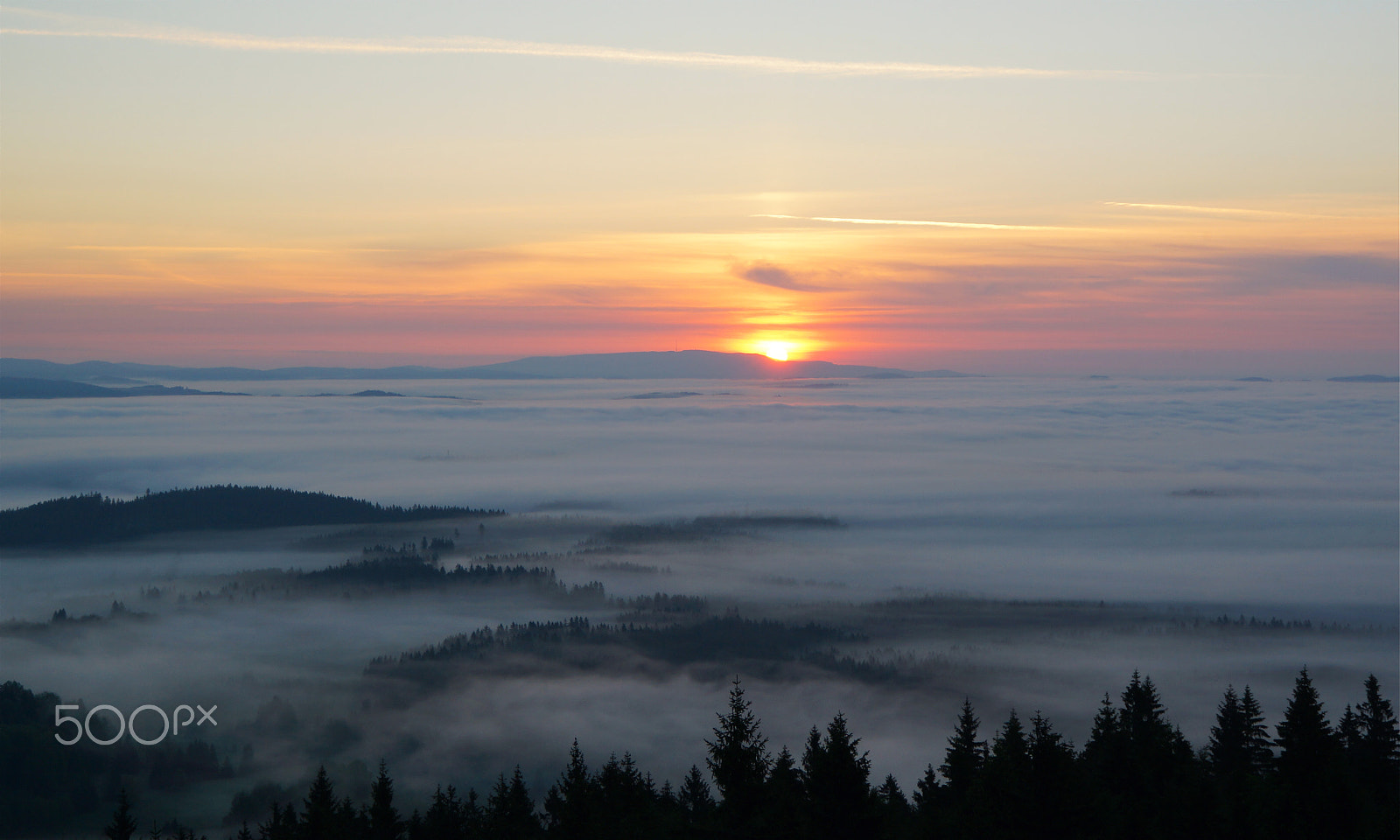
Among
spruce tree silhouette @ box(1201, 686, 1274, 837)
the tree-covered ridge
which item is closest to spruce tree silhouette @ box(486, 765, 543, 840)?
spruce tree silhouette @ box(1201, 686, 1274, 837)

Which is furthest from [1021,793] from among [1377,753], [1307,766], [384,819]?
[1377,753]

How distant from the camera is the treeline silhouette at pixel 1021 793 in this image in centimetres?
1883

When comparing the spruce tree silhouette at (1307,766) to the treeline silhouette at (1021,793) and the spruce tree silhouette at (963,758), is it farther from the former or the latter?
the spruce tree silhouette at (963,758)

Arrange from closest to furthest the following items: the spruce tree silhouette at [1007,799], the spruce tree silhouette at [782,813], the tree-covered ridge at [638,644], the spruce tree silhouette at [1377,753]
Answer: the spruce tree silhouette at [782,813] → the spruce tree silhouette at [1007,799] → the spruce tree silhouette at [1377,753] → the tree-covered ridge at [638,644]

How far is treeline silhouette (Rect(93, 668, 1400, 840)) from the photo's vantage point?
1883 cm

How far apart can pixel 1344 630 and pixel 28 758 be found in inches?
7223

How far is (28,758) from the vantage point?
86.3m

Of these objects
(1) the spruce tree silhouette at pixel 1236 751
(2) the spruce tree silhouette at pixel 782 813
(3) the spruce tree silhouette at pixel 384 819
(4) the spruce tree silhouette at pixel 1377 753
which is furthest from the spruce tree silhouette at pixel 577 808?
(4) the spruce tree silhouette at pixel 1377 753

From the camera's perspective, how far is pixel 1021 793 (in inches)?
759

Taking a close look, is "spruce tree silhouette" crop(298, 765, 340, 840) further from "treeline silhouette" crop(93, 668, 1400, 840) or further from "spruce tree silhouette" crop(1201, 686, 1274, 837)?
"spruce tree silhouette" crop(1201, 686, 1274, 837)

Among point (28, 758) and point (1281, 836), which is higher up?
point (1281, 836)

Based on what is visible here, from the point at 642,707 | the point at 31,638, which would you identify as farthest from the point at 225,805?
the point at 31,638

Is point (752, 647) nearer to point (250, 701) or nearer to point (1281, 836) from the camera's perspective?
point (250, 701)

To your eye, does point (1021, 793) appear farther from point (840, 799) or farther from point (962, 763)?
point (962, 763)
